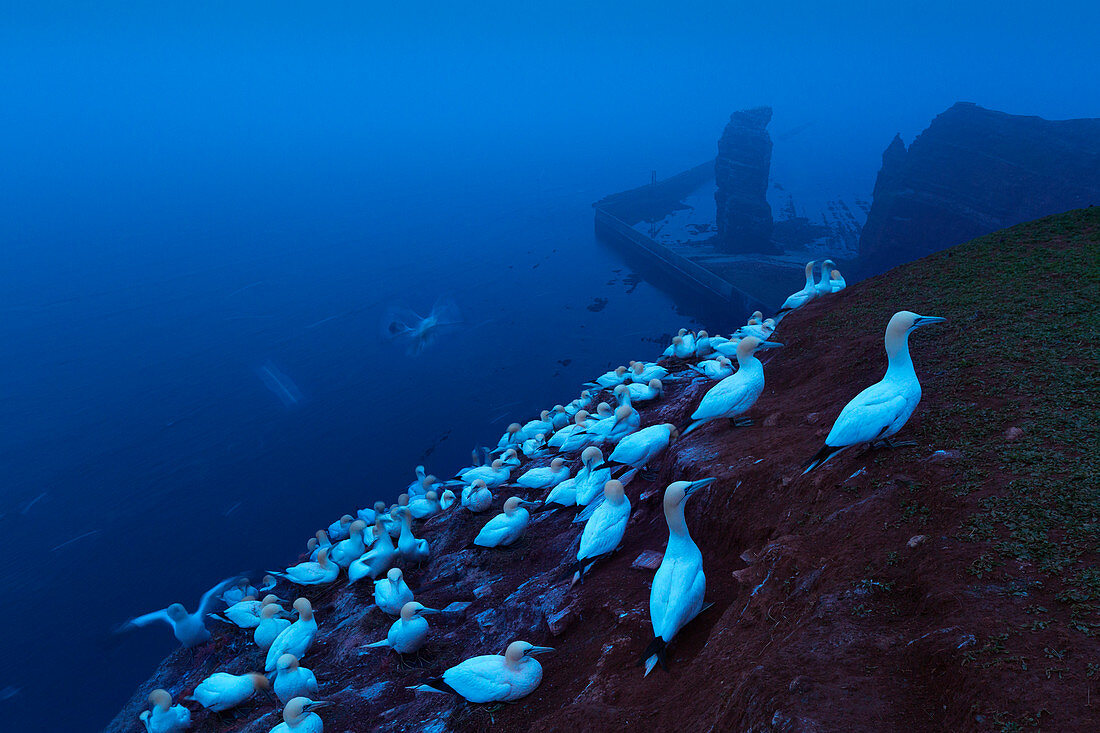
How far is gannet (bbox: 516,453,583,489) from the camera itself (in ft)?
40.8

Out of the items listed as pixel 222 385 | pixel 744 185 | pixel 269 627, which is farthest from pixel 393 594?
pixel 744 185

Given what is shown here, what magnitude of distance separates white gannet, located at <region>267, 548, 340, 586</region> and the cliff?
2376 millimetres

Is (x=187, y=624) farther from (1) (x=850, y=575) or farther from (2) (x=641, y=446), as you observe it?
(1) (x=850, y=575)

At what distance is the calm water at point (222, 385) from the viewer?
66.0ft

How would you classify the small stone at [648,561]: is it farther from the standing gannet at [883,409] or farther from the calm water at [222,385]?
the calm water at [222,385]

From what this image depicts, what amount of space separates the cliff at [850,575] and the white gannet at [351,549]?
271 cm

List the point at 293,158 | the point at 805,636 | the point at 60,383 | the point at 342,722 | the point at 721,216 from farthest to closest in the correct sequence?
the point at 293,158 → the point at 721,216 → the point at 60,383 → the point at 342,722 → the point at 805,636

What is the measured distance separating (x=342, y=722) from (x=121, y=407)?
28.9 m

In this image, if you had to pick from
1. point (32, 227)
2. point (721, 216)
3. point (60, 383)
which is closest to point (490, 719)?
point (60, 383)

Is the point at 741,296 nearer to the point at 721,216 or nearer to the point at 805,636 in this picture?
the point at 721,216

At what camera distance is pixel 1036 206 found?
136 ft

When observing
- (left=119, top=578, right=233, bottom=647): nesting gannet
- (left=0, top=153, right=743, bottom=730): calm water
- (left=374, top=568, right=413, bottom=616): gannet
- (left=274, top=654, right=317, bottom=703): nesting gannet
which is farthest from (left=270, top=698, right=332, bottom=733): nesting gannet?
(left=0, top=153, right=743, bottom=730): calm water

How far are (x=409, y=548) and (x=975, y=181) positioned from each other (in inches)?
Result: 2012

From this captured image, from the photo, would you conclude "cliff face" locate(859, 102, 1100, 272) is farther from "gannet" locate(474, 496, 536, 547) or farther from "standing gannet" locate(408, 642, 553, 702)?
"standing gannet" locate(408, 642, 553, 702)
